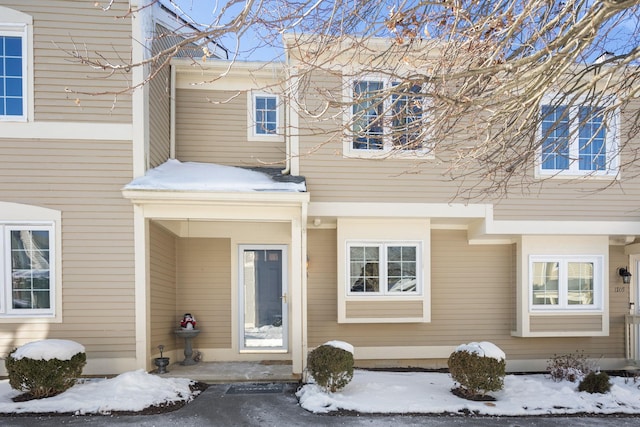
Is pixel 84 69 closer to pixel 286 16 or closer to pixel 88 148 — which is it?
pixel 88 148

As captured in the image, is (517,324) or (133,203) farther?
(517,324)

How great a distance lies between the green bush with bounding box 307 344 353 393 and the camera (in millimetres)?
5887

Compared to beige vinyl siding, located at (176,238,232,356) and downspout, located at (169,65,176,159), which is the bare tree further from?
beige vinyl siding, located at (176,238,232,356)

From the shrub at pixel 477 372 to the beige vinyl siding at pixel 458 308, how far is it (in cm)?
218

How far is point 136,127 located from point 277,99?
286 cm

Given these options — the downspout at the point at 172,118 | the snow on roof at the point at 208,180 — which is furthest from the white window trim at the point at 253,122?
the downspout at the point at 172,118

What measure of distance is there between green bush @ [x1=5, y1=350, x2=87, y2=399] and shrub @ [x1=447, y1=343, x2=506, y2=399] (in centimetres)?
525

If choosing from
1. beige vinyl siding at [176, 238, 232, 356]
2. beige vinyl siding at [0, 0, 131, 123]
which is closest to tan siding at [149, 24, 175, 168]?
beige vinyl siding at [0, 0, 131, 123]

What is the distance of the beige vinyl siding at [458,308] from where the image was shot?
26.9ft

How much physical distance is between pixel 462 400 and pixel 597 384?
2.02 m

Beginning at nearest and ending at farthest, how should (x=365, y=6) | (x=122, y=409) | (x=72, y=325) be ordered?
(x=365, y=6), (x=122, y=409), (x=72, y=325)

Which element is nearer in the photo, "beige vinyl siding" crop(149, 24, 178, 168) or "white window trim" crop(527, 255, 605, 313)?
"beige vinyl siding" crop(149, 24, 178, 168)

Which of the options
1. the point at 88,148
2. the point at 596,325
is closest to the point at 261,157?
the point at 88,148

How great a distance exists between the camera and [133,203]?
22.0 feet
